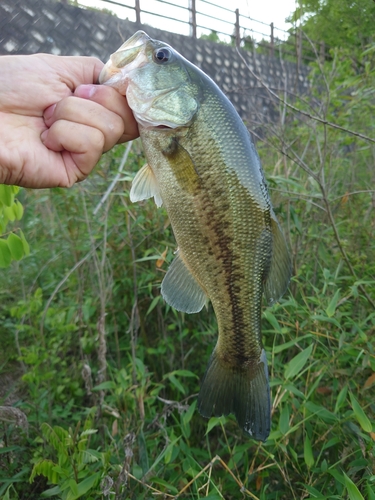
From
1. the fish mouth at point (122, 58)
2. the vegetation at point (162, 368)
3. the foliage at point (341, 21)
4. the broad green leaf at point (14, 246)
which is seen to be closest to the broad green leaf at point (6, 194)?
the vegetation at point (162, 368)

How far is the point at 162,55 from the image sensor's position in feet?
5.09

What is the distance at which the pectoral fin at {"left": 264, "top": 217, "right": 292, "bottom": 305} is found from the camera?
1.56m

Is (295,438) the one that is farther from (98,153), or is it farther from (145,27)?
(145,27)

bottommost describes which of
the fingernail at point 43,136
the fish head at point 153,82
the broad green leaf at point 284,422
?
the broad green leaf at point 284,422

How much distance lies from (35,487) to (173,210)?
5.27 ft

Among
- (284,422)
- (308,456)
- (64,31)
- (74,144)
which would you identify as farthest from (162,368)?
(64,31)

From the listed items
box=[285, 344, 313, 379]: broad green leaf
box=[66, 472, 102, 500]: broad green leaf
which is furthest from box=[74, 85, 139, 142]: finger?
box=[66, 472, 102, 500]: broad green leaf

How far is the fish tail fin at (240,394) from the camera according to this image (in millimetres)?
1565

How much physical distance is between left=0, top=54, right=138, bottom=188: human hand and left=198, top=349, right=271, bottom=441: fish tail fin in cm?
98

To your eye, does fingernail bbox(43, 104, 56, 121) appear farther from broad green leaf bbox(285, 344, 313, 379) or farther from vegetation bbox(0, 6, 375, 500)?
broad green leaf bbox(285, 344, 313, 379)

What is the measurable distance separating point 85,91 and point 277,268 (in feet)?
3.26

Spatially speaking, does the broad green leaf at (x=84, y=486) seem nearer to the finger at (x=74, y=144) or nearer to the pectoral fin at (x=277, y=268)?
the pectoral fin at (x=277, y=268)

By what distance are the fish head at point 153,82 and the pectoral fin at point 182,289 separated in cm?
55

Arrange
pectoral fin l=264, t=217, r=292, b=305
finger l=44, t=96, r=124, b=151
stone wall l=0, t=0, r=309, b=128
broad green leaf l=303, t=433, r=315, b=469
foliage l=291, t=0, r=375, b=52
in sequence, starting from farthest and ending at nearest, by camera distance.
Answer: stone wall l=0, t=0, r=309, b=128 → foliage l=291, t=0, r=375, b=52 → broad green leaf l=303, t=433, r=315, b=469 → pectoral fin l=264, t=217, r=292, b=305 → finger l=44, t=96, r=124, b=151
